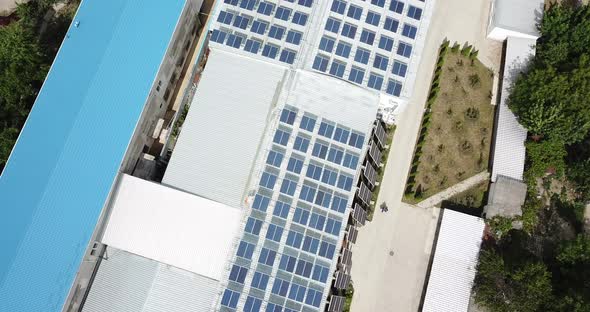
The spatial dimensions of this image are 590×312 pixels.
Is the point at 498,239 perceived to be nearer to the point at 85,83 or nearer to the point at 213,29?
the point at 213,29

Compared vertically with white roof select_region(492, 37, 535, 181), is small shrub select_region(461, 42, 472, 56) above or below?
above

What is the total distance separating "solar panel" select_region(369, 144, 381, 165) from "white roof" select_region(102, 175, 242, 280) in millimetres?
15888

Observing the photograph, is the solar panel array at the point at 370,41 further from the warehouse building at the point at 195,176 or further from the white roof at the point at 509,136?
the white roof at the point at 509,136

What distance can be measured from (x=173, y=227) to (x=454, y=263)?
30.2 m

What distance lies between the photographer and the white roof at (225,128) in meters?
46.5

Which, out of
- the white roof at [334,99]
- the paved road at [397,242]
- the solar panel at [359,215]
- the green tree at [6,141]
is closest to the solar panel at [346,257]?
the paved road at [397,242]

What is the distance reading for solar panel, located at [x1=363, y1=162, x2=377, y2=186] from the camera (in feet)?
162

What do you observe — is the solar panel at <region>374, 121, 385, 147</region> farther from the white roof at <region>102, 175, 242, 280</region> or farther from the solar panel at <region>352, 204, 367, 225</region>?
the white roof at <region>102, 175, 242, 280</region>

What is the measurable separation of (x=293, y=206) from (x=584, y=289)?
1157 inches

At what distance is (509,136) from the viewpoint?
52531mm

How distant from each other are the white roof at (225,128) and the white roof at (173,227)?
5.10 feet

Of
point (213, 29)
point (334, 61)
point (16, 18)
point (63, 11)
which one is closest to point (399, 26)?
point (334, 61)

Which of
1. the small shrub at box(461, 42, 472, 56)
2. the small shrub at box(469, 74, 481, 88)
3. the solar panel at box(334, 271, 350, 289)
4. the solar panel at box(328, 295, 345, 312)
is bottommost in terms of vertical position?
the solar panel at box(328, 295, 345, 312)

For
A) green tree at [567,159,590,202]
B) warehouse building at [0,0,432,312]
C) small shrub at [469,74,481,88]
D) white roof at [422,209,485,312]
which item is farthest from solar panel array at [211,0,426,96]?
green tree at [567,159,590,202]
